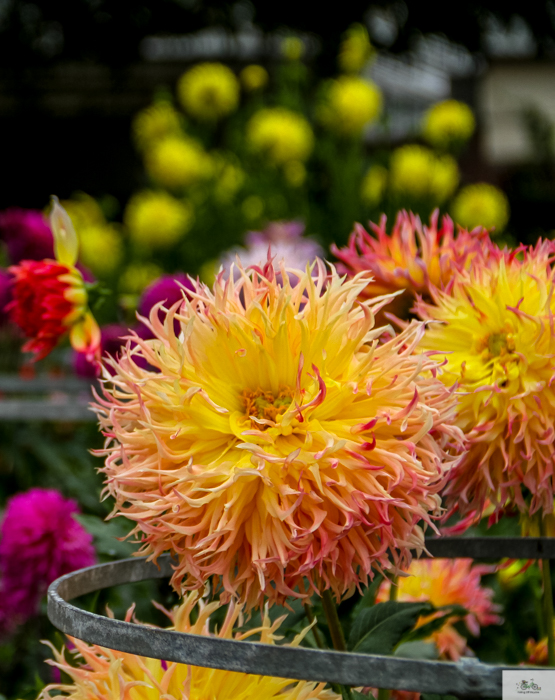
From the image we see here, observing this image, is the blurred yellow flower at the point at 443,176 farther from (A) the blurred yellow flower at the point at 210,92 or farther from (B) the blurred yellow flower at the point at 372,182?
(A) the blurred yellow flower at the point at 210,92

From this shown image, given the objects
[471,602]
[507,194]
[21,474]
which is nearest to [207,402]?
[471,602]

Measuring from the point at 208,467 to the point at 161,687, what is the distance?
Answer: 10 cm

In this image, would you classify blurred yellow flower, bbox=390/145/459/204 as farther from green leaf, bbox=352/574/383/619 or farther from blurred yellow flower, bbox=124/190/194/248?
green leaf, bbox=352/574/383/619

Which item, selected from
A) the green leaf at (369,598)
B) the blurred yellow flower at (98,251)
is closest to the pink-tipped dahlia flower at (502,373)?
the green leaf at (369,598)

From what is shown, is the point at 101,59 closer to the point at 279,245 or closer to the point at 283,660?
the point at 279,245

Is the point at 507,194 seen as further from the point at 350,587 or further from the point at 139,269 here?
the point at 350,587

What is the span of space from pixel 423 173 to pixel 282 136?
1.41 ft

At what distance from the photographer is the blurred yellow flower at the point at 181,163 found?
2.28 metres

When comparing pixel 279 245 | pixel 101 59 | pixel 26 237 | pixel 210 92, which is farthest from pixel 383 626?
pixel 101 59

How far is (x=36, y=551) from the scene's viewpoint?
26.9 inches

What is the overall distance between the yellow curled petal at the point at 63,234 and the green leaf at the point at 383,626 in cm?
32

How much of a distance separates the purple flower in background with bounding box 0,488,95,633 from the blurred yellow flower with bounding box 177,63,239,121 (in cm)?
185

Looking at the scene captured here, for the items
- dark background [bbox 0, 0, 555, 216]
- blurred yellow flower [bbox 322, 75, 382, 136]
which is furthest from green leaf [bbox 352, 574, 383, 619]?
dark background [bbox 0, 0, 555, 216]

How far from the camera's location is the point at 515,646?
545 millimetres
